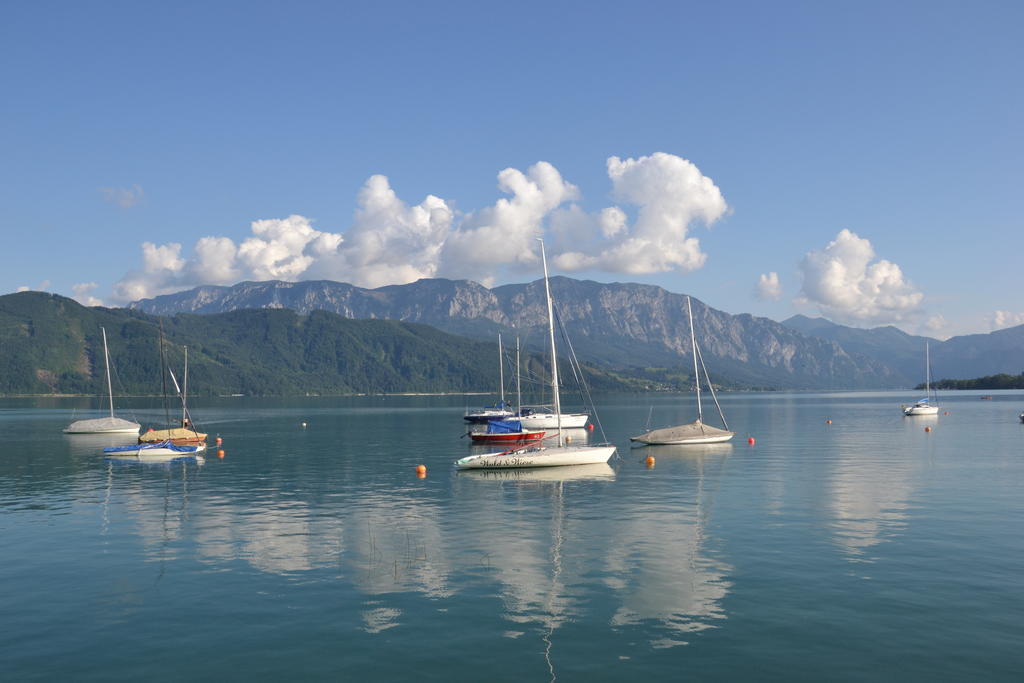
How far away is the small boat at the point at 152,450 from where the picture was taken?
90738mm

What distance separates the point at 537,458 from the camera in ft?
247

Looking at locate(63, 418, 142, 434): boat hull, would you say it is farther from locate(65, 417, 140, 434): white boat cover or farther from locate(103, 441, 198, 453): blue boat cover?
locate(103, 441, 198, 453): blue boat cover

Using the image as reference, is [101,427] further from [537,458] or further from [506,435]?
[537,458]

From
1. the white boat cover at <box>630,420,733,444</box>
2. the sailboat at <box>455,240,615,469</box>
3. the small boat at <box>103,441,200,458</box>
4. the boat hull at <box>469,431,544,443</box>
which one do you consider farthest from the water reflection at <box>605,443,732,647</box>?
the small boat at <box>103,441,200,458</box>

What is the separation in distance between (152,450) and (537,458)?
5024cm

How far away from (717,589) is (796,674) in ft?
29.9

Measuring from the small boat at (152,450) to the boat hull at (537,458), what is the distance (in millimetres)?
40465

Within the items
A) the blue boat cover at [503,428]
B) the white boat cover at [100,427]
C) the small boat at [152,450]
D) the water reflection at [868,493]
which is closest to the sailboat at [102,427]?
the white boat cover at [100,427]

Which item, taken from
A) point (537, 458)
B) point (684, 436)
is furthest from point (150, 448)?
point (684, 436)

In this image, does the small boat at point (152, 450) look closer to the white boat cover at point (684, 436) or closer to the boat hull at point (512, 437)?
the boat hull at point (512, 437)

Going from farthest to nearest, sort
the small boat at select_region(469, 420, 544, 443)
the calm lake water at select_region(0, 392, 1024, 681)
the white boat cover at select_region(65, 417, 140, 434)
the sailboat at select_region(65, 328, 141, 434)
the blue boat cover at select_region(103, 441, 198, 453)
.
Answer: the white boat cover at select_region(65, 417, 140, 434) < the sailboat at select_region(65, 328, 141, 434) < the small boat at select_region(469, 420, 544, 443) < the blue boat cover at select_region(103, 441, 198, 453) < the calm lake water at select_region(0, 392, 1024, 681)

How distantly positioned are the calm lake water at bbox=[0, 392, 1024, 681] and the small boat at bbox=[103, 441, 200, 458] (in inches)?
800

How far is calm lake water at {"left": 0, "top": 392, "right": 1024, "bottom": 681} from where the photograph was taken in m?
22.8

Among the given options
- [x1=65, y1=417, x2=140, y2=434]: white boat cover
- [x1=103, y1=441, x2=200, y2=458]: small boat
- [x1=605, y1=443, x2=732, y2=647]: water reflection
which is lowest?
[x1=605, y1=443, x2=732, y2=647]: water reflection
